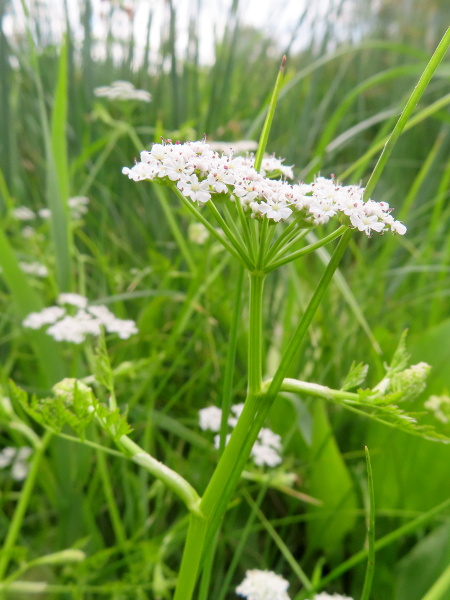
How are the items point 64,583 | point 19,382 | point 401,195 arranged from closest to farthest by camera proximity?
point 64,583
point 19,382
point 401,195

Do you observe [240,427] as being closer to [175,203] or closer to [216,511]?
[216,511]

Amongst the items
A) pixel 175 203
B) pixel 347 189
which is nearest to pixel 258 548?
pixel 347 189

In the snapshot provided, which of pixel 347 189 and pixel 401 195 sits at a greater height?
pixel 401 195

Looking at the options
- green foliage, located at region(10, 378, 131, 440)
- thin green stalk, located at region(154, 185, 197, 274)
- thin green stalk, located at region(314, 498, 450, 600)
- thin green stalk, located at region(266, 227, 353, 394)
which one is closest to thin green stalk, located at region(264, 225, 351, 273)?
thin green stalk, located at region(266, 227, 353, 394)

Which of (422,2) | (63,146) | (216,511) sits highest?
(422,2)

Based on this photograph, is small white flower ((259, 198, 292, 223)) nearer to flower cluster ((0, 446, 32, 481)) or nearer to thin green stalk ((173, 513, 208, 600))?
thin green stalk ((173, 513, 208, 600))

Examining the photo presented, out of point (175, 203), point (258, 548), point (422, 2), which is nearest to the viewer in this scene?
point (258, 548)

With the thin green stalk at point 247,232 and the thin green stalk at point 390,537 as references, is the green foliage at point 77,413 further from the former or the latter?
the thin green stalk at point 390,537

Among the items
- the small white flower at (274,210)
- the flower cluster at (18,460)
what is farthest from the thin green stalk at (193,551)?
the flower cluster at (18,460)
